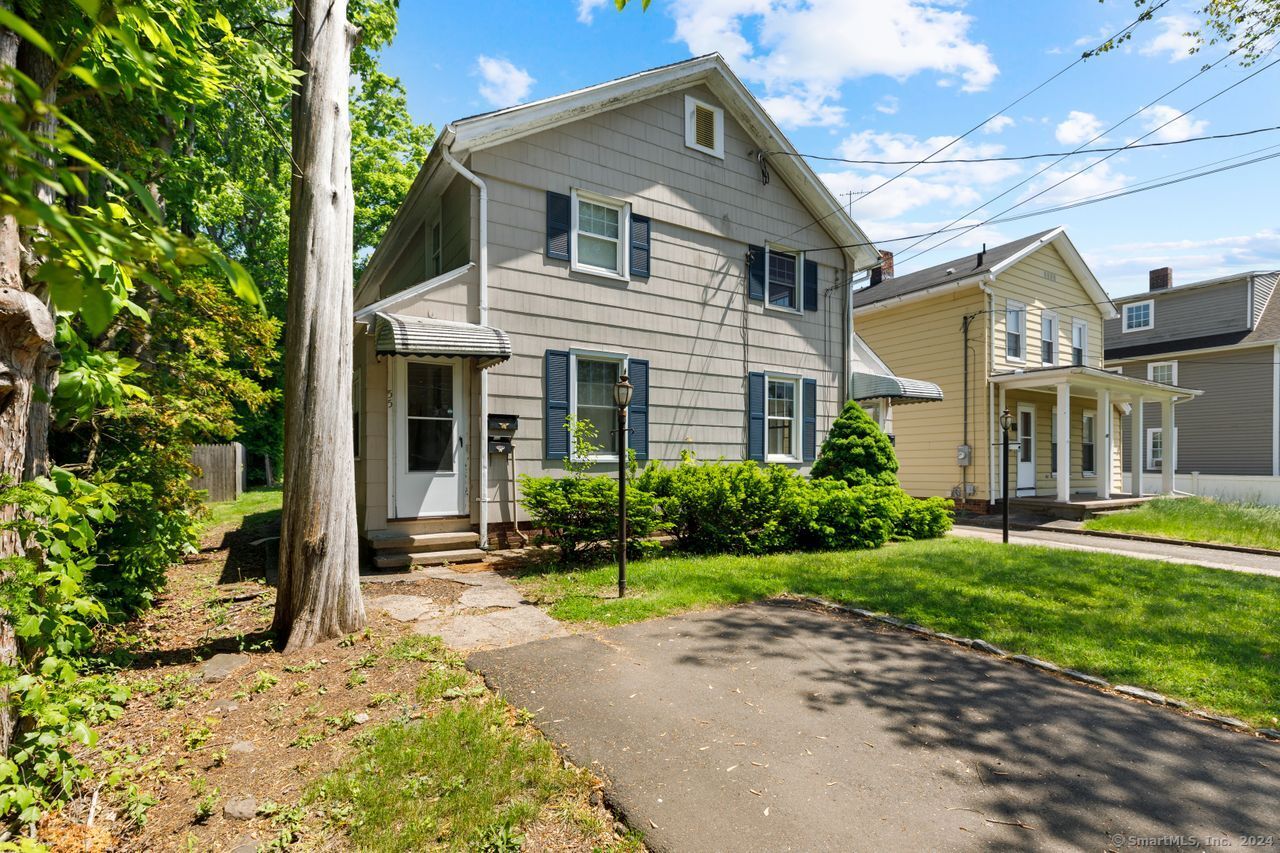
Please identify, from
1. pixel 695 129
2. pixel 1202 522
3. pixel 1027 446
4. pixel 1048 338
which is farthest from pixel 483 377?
pixel 1048 338

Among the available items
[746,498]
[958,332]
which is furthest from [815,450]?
[958,332]

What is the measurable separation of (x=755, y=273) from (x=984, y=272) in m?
7.13

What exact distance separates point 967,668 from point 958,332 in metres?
12.9

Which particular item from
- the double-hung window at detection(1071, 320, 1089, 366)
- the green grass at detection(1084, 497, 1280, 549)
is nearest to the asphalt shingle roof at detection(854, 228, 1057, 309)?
the double-hung window at detection(1071, 320, 1089, 366)

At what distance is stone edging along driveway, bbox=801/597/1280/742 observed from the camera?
11.7 ft

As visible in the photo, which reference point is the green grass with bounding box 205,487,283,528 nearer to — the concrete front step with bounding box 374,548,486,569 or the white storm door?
the concrete front step with bounding box 374,548,486,569

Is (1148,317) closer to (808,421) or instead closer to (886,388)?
(886,388)

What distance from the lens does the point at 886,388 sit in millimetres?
11805

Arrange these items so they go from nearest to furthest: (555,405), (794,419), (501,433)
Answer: (501,433) < (555,405) < (794,419)

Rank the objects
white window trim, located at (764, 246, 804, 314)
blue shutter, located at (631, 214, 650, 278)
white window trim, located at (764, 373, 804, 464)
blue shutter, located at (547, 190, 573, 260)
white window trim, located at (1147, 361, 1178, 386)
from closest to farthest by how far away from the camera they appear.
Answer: blue shutter, located at (547, 190, 573, 260) → blue shutter, located at (631, 214, 650, 278) → white window trim, located at (764, 246, 804, 314) → white window trim, located at (764, 373, 804, 464) → white window trim, located at (1147, 361, 1178, 386)

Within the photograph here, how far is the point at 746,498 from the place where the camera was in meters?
8.34

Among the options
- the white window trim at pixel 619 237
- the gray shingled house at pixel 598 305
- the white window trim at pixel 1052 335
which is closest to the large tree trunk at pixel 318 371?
the gray shingled house at pixel 598 305

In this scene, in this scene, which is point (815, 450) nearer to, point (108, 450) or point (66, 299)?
point (108, 450)

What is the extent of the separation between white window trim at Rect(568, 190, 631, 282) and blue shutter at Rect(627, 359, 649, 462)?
1.42 m
